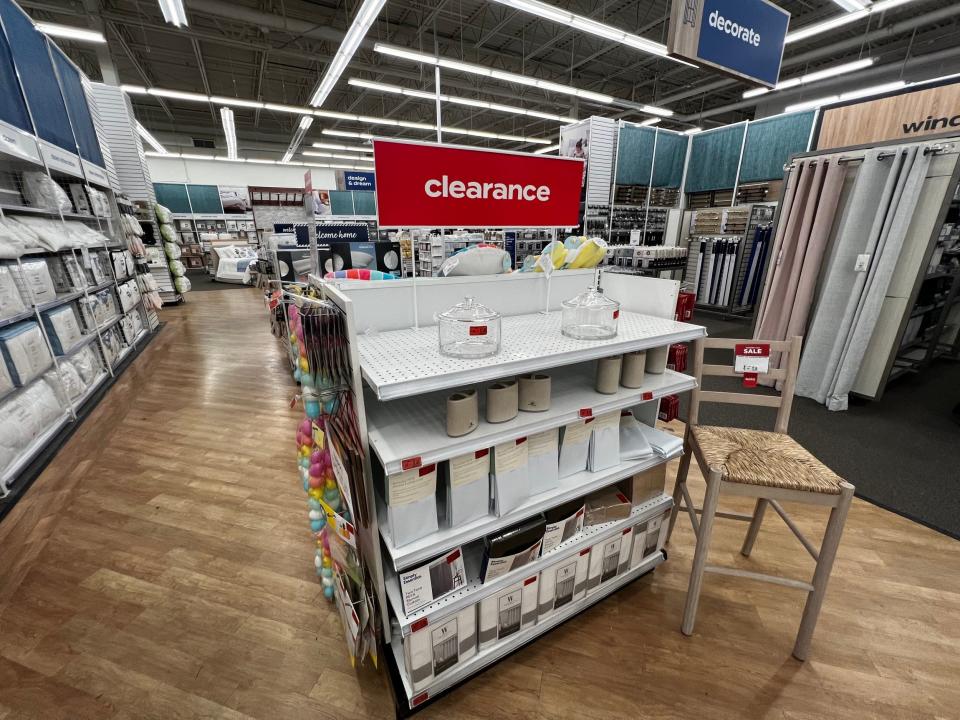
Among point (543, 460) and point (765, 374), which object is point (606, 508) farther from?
point (765, 374)

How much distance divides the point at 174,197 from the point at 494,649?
58.2 feet

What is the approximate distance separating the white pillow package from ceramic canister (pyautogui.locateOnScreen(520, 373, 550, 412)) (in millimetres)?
3374

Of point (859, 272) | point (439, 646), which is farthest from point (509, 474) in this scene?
point (859, 272)

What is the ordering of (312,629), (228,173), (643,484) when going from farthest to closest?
(228,173) → (643,484) → (312,629)

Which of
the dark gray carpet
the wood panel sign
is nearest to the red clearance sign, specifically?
the dark gray carpet

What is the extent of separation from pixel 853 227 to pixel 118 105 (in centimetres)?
1030

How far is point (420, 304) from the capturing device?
1552 mm

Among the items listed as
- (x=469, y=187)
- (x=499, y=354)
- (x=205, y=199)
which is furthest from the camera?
(x=205, y=199)

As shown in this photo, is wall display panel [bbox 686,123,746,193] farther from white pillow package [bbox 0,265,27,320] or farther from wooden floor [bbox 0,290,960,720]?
white pillow package [bbox 0,265,27,320]

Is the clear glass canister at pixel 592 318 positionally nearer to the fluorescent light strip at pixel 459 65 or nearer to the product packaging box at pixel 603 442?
the product packaging box at pixel 603 442

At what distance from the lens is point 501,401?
49.6 inches

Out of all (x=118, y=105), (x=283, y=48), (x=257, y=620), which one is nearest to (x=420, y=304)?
(x=257, y=620)

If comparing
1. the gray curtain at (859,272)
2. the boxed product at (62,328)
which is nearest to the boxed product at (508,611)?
the gray curtain at (859,272)

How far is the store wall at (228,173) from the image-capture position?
49.9 ft
